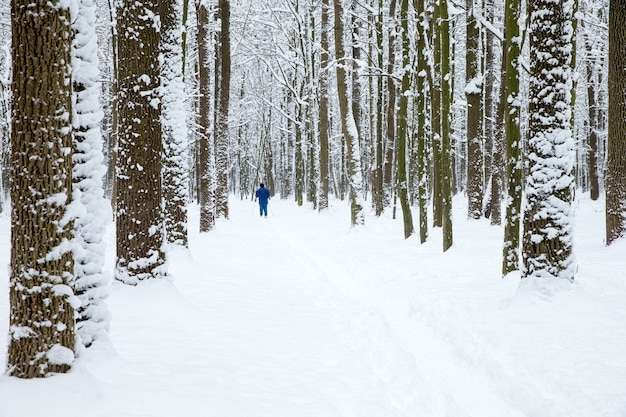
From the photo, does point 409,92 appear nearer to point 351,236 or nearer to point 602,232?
point 351,236

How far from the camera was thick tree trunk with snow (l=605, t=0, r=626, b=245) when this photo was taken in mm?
9117

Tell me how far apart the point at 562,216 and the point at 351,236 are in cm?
892

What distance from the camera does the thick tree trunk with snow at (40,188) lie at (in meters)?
2.94

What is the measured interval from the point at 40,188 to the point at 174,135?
21.5ft

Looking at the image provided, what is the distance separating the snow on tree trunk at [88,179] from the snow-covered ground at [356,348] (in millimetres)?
360

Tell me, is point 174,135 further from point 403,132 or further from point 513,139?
point 403,132

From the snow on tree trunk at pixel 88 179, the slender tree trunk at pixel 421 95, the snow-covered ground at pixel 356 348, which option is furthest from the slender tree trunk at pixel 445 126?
the snow on tree trunk at pixel 88 179

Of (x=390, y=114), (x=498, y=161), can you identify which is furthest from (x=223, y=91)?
(x=498, y=161)

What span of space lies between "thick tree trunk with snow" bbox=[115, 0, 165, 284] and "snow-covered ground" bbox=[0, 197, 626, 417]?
484mm

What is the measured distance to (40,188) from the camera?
300cm

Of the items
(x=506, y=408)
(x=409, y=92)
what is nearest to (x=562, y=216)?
(x=506, y=408)

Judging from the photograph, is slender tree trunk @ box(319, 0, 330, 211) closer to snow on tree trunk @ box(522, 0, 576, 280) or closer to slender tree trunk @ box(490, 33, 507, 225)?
slender tree trunk @ box(490, 33, 507, 225)

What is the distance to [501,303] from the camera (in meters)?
6.00

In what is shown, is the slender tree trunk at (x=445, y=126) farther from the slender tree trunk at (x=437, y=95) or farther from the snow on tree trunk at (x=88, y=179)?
the snow on tree trunk at (x=88, y=179)
